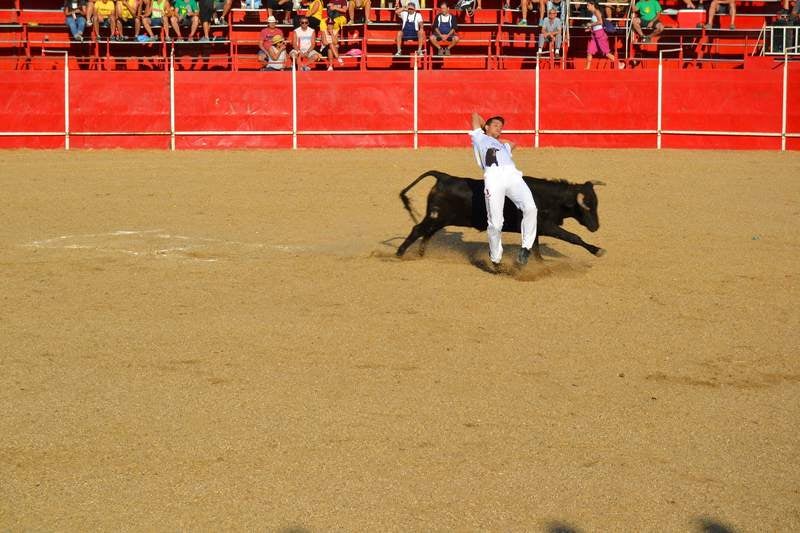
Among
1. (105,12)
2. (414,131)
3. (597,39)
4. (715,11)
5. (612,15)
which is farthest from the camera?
(612,15)

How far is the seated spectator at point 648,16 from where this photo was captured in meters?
27.1

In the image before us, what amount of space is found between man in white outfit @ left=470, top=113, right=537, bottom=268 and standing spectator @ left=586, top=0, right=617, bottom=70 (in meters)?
14.5

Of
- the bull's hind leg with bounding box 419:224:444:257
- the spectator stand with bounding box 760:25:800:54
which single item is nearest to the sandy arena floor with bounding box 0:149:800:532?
the bull's hind leg with bounding box 419:224:444:257

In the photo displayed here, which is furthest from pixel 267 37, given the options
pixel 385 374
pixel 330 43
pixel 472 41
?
pixel 385 374

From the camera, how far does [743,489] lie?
6785 millimetres

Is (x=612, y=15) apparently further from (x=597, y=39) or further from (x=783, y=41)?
(x=783, y=41)

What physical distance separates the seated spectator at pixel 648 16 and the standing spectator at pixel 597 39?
1.06 m

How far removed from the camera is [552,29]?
26.6m

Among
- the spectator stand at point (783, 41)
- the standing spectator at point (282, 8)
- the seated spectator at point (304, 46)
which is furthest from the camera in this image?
the standing spectator at point (282, 8)

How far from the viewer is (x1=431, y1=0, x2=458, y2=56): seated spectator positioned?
26.5 m

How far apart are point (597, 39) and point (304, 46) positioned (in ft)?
20.2

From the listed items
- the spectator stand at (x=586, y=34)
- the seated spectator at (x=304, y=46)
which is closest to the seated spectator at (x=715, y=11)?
the spectator stand at (x=586, y=34)

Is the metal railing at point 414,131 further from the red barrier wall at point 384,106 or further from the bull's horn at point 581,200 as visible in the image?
the bull's horn at point 581,200

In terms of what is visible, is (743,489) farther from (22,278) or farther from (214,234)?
(214,234)
